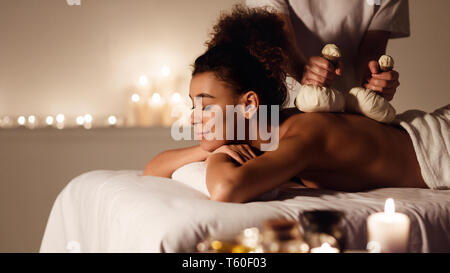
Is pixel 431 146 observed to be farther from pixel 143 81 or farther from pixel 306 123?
pixel 143 81

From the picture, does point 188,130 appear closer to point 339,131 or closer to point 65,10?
point 65,10

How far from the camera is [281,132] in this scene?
49.4 inches

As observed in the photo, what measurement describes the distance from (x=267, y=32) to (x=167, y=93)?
141 centimetres

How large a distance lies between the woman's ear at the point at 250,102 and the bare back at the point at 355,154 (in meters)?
0.09

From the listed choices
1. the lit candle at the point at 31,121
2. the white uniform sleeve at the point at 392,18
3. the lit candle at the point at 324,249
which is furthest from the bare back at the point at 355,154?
the lit candle at the point at 31,121

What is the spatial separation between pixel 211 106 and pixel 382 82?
18.5 inches

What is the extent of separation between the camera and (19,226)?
2336mm

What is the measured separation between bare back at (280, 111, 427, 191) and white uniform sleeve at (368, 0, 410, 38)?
2.00 feet

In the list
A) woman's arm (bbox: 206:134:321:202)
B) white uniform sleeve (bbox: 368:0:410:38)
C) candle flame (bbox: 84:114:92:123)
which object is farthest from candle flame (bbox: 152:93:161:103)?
woman's arm (bbox: 206:134:321:202)

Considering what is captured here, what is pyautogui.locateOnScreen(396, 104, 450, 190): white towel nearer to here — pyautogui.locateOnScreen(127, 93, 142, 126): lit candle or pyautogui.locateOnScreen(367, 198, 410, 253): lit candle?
pyautogui.locateOnScreen(367, 198, 410, 253): lit candle

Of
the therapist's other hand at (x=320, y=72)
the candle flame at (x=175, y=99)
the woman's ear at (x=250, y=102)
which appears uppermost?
the therapist's other hand at (x=320, y=72)

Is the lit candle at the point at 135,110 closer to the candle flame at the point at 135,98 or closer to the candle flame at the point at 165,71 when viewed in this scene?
the candle flame at the point at 135,98

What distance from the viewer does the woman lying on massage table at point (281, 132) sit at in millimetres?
1154

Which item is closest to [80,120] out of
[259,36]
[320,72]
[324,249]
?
[259,36]
